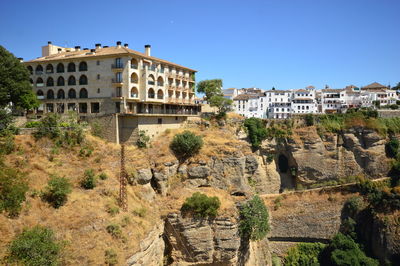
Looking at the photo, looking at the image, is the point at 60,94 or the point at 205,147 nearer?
the point at 205,147

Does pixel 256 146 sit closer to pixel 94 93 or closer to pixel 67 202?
pixel 94 93

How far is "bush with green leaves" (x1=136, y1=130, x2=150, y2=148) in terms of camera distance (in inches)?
1660

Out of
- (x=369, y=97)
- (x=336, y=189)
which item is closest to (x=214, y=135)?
(x=336, y=189)

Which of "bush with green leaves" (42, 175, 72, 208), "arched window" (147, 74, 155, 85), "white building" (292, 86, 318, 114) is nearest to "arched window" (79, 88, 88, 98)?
"arched window" (147, 74, 155, 85)

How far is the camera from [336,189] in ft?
174

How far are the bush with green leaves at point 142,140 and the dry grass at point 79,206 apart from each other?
241 cm

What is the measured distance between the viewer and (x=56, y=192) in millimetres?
27953

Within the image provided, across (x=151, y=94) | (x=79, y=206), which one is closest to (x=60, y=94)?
(x=151, y=94)

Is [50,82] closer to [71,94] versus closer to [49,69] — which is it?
[49,69]

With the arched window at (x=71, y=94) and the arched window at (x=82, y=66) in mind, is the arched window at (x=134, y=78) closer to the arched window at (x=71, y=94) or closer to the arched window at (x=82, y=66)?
the arched window at (x=82, y=66)

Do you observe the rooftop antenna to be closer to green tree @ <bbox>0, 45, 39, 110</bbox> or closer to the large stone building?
the large stone building

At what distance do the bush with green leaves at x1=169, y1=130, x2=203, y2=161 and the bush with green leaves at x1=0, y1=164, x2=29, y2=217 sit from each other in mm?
18836

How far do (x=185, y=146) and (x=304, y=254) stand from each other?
24.0m

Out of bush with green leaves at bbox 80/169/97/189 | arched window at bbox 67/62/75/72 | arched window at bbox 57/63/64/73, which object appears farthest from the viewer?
arched window at bbox 57/63/64/73
